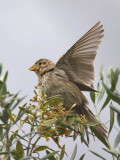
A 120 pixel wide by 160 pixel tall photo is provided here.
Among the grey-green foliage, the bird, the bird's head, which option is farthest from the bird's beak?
the grey-green foliage

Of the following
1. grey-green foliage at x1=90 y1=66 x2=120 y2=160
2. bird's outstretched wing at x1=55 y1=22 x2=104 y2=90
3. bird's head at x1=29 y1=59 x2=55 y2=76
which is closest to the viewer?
grey-green foliage at x1=90 y1=66 x2=120 y2=160

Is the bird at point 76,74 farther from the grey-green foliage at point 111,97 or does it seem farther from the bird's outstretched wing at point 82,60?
the grey-green foliage at point 111,97

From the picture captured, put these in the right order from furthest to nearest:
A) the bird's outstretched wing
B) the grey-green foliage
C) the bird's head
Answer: the bird's head, the bird's outstretched wing, the grey-green foliage

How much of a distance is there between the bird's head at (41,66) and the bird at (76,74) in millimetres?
90

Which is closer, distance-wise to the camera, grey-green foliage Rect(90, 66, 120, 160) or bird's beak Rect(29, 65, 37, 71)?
grey-green foliage Rect(90, 66, 120, 160)

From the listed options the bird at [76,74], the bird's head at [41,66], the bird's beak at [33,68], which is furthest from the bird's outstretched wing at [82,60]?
the bird's beak at [33,68]

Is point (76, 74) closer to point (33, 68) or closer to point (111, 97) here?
point (33, 68)

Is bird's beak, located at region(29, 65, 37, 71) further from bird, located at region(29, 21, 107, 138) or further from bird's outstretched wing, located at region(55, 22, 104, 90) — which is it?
bird's outstretched wing, located at region(55, 22, 104, 90)

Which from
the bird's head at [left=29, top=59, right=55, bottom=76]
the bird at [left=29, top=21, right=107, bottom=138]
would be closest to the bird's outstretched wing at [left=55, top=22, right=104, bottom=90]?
the bird at [left=29, top=21, right=107, bottom=138]

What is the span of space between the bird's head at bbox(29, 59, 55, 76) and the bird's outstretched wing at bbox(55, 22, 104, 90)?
9.1 inches

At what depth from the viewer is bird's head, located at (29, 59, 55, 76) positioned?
13.5 ft

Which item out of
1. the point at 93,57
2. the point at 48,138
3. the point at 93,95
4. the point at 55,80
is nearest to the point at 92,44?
the point at 93,57

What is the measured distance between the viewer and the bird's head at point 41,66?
13.5 feet

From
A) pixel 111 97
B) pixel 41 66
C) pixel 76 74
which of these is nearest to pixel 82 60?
pixel 76 74
